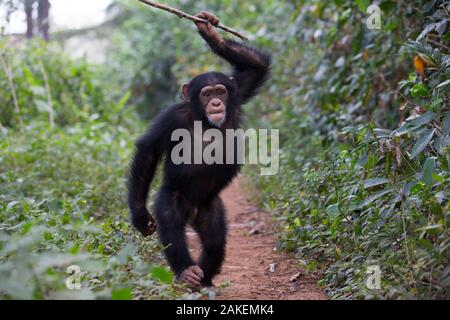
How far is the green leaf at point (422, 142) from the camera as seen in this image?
4637 millimetres

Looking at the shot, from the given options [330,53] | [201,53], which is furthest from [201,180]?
[201,53]

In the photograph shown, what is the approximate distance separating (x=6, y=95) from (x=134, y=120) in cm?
387

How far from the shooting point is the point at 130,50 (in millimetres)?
18000

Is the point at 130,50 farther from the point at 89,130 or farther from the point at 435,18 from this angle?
the point at 435,18

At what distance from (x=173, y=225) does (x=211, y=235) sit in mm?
396

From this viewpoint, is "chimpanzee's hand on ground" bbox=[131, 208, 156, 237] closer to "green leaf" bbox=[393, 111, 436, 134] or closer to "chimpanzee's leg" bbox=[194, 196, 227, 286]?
"chimpanzee's leg" bbox=[194, 196, 227, 286]

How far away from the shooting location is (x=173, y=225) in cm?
519

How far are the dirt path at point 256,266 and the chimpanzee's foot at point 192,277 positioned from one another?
8.9 inches

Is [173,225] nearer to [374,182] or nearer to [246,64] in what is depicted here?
[374,182]

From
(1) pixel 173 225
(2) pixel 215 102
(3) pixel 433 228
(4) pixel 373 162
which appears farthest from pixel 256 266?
(3) pixel 433 228

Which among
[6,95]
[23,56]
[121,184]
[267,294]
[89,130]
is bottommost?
[267,294]

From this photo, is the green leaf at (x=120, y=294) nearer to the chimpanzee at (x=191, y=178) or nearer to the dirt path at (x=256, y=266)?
the dirt path at (x=256, y=266)

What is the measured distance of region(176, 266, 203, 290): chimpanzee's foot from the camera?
4.91 metres
